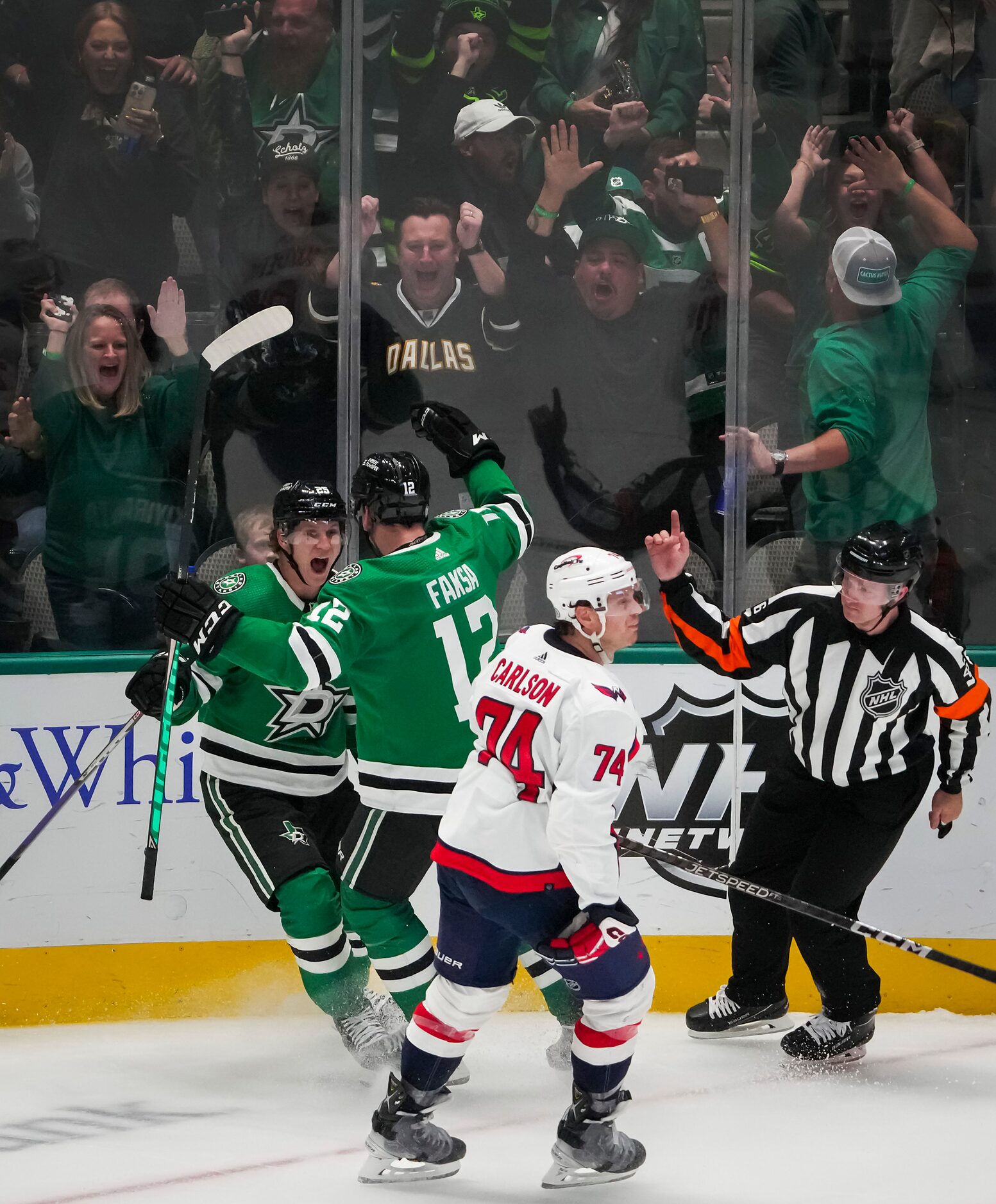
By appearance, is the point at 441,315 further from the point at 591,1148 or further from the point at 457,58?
the point at 591,1148

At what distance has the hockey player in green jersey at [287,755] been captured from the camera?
10.3ft

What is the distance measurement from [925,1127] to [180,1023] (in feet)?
5.67

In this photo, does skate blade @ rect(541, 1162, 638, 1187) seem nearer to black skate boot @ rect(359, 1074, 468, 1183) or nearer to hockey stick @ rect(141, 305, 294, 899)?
black skate boot @ rect(359, 1074, 468, 1183)

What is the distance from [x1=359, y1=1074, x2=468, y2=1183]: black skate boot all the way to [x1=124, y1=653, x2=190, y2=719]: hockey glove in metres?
1.02

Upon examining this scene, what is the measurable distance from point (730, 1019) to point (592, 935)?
122 centimetres

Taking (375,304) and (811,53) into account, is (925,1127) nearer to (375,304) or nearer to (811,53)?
(375,304)

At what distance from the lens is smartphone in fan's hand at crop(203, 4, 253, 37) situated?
13.1 feet

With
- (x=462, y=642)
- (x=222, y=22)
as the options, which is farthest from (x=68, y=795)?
(x=222, y=22)

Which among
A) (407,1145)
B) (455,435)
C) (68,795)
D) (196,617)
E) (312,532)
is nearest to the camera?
(407,1145)

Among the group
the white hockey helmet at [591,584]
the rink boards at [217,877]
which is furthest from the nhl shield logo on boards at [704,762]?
the white hockey helmet at [591,584]

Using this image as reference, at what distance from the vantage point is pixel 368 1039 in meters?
3.13

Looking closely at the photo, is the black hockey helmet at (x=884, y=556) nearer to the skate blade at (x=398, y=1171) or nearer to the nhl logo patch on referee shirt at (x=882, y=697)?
the nhl logo patch on referee shirt at (x=882, y=697)

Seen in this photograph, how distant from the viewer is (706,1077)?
3201mm

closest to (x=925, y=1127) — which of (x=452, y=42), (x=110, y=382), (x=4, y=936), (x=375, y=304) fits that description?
(x=4, y=936)
